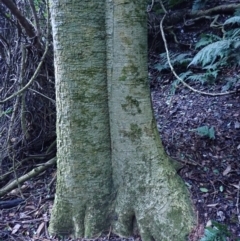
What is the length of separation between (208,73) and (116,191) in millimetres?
2980

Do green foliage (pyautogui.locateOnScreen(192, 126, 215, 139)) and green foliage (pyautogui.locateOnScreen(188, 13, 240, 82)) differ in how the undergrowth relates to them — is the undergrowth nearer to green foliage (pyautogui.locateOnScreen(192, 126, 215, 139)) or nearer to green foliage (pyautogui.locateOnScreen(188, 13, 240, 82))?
green foliage (pyautogui.locateOnScreen(188, 13, 240, 82))

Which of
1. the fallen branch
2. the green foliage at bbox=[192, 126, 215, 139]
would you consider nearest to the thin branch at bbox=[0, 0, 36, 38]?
the fallen branch

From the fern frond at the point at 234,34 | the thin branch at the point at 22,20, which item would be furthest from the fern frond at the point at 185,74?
the thin branch at the point at 22,20

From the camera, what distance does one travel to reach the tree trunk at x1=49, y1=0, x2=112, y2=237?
2.45 m

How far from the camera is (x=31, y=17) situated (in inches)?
155

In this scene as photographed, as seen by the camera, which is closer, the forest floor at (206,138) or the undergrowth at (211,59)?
Answer: the forest floor at (206,138)

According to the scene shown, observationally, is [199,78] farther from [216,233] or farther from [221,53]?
[216,233]

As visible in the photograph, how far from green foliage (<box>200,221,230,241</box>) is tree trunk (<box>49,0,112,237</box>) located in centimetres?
76

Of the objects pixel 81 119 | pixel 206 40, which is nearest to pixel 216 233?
pixel 81 119

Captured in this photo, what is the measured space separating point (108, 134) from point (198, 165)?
0.98 metres

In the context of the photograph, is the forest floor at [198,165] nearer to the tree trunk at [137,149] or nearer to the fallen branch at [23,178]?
the fallen branch at [23,178]

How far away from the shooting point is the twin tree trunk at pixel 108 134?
8.05ft

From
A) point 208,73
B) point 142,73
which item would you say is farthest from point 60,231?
point 208,73

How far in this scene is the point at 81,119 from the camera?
2.57 meters
